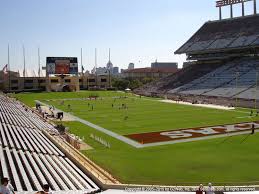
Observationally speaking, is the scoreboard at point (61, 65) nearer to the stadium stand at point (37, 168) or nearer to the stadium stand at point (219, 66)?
the stadium stand at point (219, 66)

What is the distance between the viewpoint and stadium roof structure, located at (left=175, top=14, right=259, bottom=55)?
83287mm

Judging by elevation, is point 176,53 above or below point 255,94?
above

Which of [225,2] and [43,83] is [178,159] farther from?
[43,83]

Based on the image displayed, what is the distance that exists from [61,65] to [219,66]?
41943 millimetres

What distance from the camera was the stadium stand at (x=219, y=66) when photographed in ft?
222

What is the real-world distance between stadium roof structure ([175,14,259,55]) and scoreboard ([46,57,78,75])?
28.3 m

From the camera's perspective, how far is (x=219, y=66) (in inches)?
3469

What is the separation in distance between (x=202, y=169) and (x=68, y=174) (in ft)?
26.2

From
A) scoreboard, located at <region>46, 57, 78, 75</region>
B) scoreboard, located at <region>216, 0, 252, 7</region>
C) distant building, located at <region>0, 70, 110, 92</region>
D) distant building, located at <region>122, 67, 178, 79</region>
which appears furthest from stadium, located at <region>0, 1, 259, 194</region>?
distant building, located at <region>122, 67, 178, 79</region>

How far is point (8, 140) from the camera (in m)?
24.3

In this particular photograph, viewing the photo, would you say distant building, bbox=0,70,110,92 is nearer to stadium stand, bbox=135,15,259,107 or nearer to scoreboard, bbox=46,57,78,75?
scoreboard, bbox=46,57,78,75

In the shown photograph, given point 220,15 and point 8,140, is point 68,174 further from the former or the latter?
point 220,15

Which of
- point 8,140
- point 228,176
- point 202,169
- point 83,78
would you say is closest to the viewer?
point 228,176

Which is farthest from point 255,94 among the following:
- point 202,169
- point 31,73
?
point 31,73
